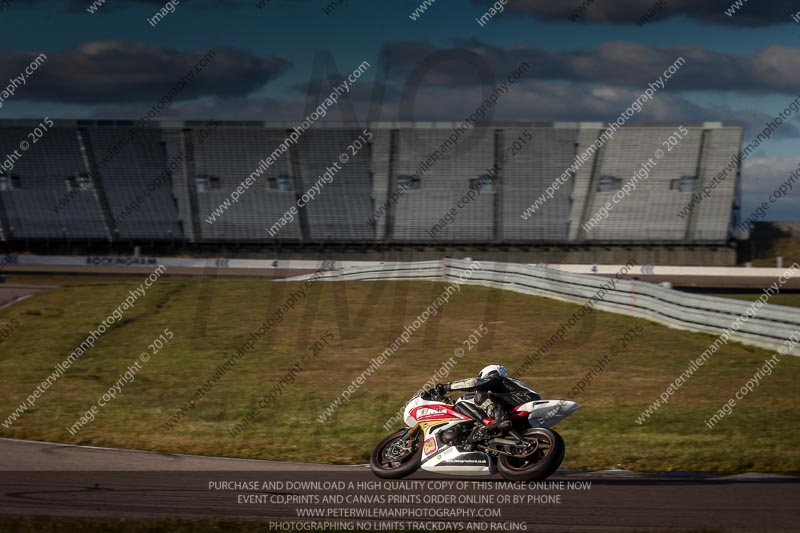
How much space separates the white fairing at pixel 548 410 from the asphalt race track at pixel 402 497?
A: 0.66 metres

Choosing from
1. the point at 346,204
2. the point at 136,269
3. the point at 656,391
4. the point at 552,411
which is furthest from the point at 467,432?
the point at 346,204

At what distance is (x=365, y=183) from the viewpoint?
45.5m

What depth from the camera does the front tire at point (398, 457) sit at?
29.5 ft

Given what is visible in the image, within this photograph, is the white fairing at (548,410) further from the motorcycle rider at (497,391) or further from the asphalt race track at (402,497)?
the asphalt race track at (402,497)

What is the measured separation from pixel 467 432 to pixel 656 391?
6.10m

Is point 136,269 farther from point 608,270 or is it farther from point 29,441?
point 29,441

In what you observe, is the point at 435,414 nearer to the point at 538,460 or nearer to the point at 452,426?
the point at 452,426

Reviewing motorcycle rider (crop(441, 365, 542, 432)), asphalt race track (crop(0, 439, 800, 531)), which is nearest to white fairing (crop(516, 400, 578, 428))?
motorcycle rider (crop(441, 365, 542, 432))

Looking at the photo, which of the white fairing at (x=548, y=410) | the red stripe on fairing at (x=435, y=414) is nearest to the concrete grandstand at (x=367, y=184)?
the red stripe on fairing at (x=435, y=414)

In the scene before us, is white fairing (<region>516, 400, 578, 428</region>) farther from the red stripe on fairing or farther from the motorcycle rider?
the red stripe on fairing

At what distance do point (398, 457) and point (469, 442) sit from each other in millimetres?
841

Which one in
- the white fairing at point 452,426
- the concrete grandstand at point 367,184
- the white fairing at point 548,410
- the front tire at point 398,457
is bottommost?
the concrete grandstand at point 367,184

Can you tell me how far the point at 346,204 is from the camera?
4509cm

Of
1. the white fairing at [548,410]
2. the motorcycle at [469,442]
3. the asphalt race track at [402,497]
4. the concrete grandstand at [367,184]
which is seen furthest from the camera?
the concrete grandstand at [367,184]
